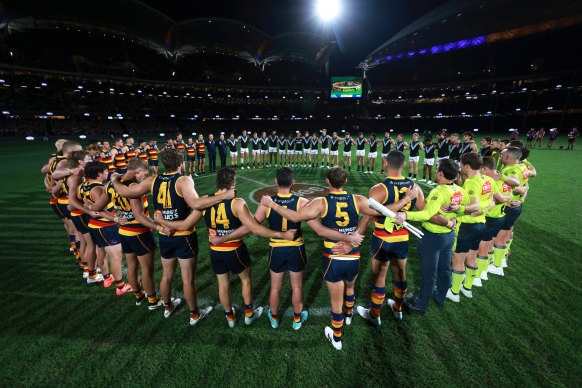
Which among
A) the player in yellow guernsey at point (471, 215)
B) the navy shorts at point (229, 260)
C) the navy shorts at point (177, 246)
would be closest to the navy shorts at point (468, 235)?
the player in yellow guernsey at point (471, 215)

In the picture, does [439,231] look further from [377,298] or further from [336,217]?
[336,217]

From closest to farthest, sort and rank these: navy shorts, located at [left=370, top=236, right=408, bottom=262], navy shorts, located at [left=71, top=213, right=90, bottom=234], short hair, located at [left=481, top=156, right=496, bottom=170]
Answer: navy shorts, located at [left=370, top=236, right=408, bottom=262]
short hair, located at [left=481, top=156, right=496, bottom=170]
navy shorts, located at [left=71, top=213, right=90, bottom=234]

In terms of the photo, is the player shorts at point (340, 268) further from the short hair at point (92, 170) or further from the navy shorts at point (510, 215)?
the short hair at point (92, 170)

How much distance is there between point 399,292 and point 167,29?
4649cm

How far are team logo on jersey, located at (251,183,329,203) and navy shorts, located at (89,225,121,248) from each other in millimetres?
6032

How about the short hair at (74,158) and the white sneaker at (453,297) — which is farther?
the short hair at (74,158)

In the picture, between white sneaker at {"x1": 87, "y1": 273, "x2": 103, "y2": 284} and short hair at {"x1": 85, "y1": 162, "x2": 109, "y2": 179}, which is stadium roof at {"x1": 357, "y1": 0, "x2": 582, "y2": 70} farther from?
white sneaker at {"x1": 87, "y1": 273, "x2": 103, "y2": 284}

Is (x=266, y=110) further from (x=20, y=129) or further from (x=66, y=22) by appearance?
(x=20, y=129)

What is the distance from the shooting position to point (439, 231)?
12.1 ft

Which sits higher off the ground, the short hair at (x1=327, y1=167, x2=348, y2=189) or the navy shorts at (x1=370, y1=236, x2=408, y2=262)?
the short hair at (x1=327, y1=167, x2=348, y2=189)

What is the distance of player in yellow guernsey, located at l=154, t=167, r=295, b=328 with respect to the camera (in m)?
3.25

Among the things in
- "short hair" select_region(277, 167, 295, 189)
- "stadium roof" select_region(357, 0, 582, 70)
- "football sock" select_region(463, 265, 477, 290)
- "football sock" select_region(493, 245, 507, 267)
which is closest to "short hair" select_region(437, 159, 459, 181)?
"football sock" select_region(463, 265, 477, 290)

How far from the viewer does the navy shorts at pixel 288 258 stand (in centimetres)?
338

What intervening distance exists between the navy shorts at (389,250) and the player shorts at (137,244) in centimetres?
372
